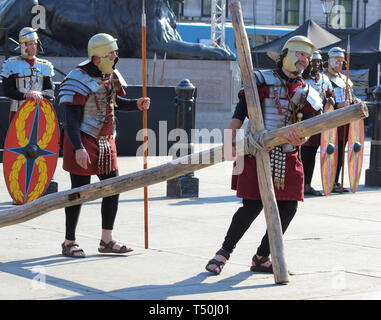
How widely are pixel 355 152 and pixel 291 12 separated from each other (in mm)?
44215

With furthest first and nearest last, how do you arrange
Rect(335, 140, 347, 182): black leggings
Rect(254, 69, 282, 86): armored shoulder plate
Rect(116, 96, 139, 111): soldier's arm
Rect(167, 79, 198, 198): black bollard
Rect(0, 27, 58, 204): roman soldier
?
Rect(335, 140, 347, 182): black leggings → Rect(167, 79, 198, 198): black bollard → Rect(0, 27, 58, 204): roman soldier → Rect(116, 96, 139, 111): soldier's arm → Rect(254, 69, 282, 86): armored shoulder plate

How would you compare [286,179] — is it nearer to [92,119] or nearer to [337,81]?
[92,119]

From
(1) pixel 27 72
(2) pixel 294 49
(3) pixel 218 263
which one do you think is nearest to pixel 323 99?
(1) pixel 27 72

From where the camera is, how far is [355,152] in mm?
10859

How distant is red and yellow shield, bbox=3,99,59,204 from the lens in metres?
8.24

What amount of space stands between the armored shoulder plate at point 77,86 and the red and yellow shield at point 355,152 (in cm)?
510

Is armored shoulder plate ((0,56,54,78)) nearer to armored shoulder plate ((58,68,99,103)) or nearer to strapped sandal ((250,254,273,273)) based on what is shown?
armored shoulder plate ((58,68,99,103))

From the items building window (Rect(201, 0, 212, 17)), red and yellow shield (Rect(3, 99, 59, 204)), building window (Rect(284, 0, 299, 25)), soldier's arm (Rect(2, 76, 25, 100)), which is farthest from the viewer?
building window (Rect(284, 0, 299, 25))

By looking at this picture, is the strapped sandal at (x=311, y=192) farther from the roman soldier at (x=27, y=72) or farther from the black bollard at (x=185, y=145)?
the roman soldier at (x=27, y=72)

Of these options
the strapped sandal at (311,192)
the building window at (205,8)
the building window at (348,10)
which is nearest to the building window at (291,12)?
the building window at (348,10)

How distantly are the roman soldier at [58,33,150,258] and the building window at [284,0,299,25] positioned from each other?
4849cm

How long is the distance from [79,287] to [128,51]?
1272 centimetres

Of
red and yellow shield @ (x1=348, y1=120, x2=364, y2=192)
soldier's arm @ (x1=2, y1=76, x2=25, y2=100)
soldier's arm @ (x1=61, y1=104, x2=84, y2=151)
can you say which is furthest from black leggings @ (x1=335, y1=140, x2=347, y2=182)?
soldier's arm @ (x1=61, y1=104, x2=84, y2=151)

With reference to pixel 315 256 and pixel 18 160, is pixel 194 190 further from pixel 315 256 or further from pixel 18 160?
pixel 315 256
